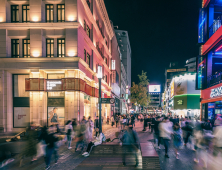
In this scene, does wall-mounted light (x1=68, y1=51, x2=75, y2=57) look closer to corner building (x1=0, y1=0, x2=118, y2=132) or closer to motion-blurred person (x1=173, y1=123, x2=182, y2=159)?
corner building (x1=0, y1=0, x2=118, y2=132)

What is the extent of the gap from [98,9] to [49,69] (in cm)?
1601

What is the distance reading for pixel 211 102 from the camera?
2091 centimetres

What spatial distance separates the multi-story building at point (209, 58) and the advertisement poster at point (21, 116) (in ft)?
65.4

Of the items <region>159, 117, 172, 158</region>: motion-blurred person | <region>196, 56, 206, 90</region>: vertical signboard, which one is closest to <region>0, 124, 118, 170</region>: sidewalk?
<region>159, 117, 172, 158</region>: motion-blurred person

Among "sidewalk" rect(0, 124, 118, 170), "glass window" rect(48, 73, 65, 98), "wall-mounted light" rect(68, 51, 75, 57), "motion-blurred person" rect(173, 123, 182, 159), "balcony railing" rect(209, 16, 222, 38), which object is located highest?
"balcony railing" rect(209, 16, 222, 38)

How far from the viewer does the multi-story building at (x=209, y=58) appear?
19969 millimetres

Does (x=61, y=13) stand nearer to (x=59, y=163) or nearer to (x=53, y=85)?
(x=53, y=85)

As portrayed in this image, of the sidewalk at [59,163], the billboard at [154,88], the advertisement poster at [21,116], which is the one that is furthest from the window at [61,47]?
the billboard at [154,88]

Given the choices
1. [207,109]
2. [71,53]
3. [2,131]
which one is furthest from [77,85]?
[207,109]

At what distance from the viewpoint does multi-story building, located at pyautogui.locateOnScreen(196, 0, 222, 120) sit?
65.5 feet

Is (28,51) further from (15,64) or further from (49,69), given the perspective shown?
(49,69)

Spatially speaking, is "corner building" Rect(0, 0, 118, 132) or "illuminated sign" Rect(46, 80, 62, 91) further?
"illuminated sign" Rect(46, 80, 62, 91)

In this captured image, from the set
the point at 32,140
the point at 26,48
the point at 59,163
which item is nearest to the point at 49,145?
the point at 59,163

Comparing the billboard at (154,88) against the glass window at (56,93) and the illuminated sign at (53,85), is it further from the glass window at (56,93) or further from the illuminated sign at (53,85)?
the illuminated sign at (53,85)
